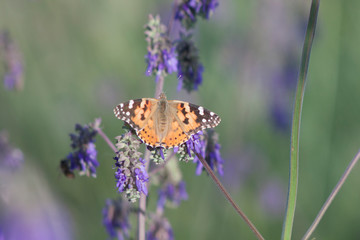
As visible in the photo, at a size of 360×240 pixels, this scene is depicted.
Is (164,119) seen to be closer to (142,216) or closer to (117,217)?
(142,216)

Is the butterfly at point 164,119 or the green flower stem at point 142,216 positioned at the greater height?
the butterfly at point 164,119

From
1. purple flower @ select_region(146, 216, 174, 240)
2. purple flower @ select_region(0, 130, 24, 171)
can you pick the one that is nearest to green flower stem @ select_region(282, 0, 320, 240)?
purple flower @ select_region(146, 216, 174, 240)

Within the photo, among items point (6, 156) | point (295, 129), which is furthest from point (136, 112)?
point (6, 156)

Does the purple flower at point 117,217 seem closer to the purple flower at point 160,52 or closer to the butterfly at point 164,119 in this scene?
the butterfly at point 164,119

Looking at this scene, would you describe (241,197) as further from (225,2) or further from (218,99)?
(225,2)

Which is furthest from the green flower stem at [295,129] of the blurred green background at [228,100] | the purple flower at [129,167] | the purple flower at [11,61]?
the blurred green background at [228,100]

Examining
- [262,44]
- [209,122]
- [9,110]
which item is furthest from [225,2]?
[209,122]
